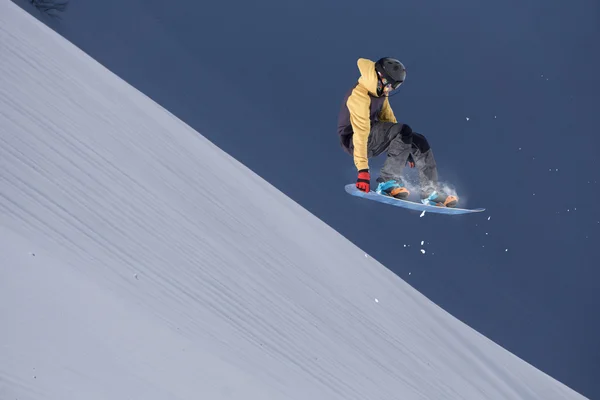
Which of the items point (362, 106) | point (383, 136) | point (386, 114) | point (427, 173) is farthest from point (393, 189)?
point (362, 106)

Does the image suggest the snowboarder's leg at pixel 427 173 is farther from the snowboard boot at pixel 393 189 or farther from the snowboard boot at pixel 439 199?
the snowboard boot at pixel 393 189

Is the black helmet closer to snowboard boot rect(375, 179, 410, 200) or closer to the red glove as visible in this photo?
the red glove

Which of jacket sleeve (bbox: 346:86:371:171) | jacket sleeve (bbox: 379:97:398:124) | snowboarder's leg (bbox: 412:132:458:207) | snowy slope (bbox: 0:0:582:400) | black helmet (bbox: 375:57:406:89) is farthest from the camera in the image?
jacket sleeve (bbox: 379:97:398:124)

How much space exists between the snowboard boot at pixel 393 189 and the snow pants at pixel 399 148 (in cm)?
3

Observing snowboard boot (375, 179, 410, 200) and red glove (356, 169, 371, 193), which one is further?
snowboard boot (375, 179, 410, 200)

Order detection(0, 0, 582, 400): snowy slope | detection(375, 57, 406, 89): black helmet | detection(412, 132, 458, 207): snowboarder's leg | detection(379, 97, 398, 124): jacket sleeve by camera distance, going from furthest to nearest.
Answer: detection(379, 97, 398, 124): jacket sleeve < detection(412, 132, 458, 207): snowboarder's leg < detection(375, 57, 406, 89): black helmet < detection(0, 0, 582, 400): snowy slope

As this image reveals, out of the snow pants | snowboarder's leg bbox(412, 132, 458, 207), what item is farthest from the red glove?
snowboarder's leg bbox(412, 132, 458, 207)

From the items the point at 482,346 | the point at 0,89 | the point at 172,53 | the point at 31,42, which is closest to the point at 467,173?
the point at 482,346

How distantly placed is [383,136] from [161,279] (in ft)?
6.75

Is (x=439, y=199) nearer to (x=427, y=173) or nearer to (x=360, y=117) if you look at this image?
(x=427, y=173)

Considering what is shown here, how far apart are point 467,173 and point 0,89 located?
415cm

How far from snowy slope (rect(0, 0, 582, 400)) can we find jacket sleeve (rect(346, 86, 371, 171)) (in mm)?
579

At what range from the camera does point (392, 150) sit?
3.87 meters

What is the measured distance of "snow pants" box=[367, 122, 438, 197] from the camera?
3816 millimetres
